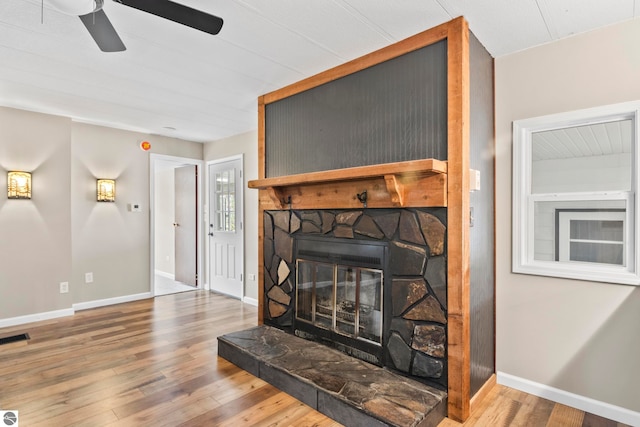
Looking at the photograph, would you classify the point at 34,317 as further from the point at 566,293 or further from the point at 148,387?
the point at 566,293

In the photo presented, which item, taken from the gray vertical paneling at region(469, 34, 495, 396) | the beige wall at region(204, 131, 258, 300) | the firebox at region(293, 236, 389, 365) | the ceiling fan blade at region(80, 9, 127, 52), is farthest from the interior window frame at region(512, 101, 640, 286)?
the beige wall at region(204, 131, 258, 300)

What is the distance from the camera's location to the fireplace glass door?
260 centimetres

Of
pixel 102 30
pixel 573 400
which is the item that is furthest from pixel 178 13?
pixel 573 400

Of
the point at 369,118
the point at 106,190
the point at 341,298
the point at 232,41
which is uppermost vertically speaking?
the point at 232,41

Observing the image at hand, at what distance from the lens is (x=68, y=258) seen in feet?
14.0

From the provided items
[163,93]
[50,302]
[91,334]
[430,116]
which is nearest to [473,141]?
[430,116]

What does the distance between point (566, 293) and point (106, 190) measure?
523 cm

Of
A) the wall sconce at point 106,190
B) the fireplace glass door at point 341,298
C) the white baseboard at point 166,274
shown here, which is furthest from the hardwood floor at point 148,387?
the white baseboard at point 166,274

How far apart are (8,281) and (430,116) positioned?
474 cm

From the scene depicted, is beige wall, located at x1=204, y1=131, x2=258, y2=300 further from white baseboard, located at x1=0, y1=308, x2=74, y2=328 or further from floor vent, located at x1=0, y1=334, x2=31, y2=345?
floor vent, located at x1=0, y1=334, x2=31, y2=345

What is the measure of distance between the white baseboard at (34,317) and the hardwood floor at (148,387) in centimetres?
15

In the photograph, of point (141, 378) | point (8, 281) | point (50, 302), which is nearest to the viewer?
point (141, 378)

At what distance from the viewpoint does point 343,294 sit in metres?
2.84

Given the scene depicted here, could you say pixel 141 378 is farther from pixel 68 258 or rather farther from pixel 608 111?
pixel 608 111
